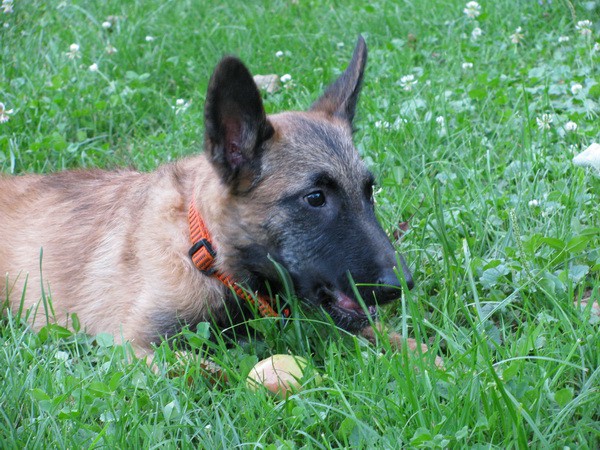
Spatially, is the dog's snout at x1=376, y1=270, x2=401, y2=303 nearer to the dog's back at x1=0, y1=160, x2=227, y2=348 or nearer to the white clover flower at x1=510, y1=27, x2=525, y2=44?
the dog's back at x1=0, y1=160, x2=227, y2=348

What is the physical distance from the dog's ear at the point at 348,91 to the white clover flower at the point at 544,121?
54.1 inches

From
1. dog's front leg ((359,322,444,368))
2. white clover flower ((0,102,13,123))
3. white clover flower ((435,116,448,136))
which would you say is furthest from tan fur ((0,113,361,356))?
white clover flower ((435,116,448,136))

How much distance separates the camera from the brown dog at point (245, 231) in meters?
3.22

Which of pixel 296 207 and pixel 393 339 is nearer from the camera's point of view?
pixel 296 207

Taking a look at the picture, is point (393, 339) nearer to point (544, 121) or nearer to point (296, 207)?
point (296, 207)

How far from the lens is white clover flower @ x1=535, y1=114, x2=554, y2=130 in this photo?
183 inches

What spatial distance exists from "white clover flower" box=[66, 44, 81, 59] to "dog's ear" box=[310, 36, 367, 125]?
2.86 meters

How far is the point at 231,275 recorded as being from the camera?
3387mm

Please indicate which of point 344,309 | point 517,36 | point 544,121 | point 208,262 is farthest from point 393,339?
point 517,36

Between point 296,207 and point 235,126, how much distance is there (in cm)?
40

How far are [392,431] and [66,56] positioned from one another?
15.0ft

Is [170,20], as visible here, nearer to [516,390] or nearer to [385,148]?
[385,148]

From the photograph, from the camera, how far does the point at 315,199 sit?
3.27 meters

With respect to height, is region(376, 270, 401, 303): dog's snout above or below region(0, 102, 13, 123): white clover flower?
below
